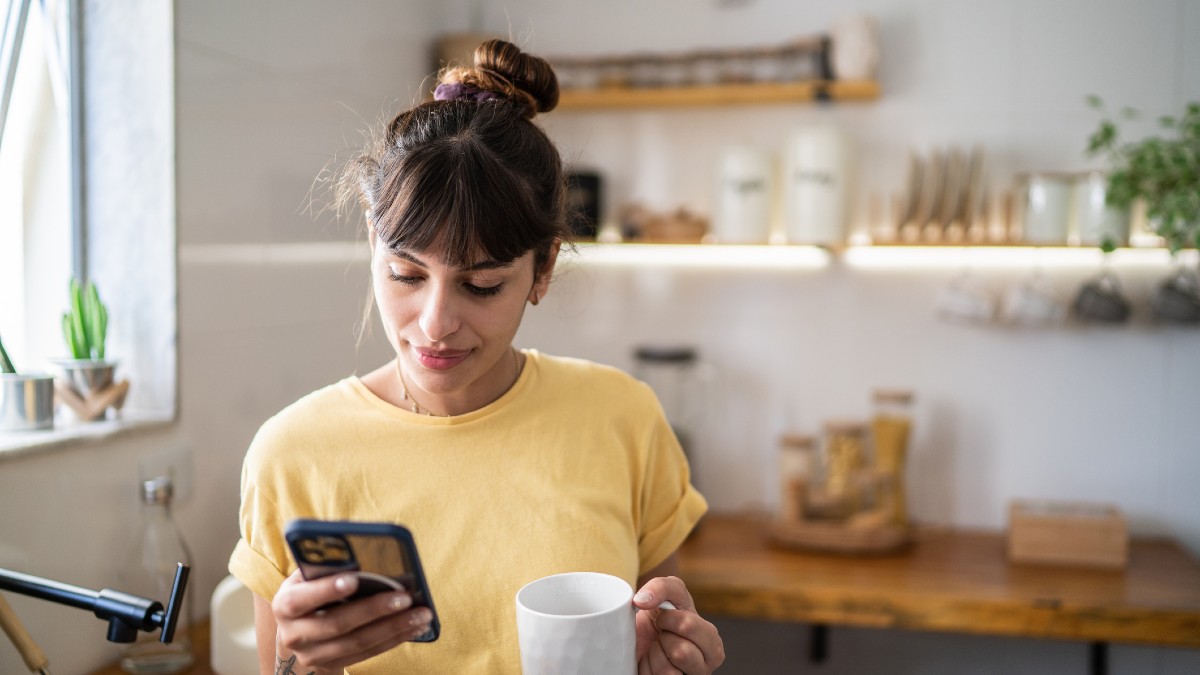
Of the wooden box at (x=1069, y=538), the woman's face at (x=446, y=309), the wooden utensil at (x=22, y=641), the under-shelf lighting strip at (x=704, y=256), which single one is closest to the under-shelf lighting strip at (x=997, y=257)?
the under-shelf lighting strip at (x=704, y=256)

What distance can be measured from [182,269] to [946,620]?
4.90ft

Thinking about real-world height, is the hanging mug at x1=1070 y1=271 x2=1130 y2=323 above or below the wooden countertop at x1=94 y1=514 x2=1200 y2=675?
above

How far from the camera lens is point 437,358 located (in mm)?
895

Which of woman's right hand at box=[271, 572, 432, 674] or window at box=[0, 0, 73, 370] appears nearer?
woman's right hand at box=[271, 572, 432, 674]

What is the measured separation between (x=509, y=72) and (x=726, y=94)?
1.34 m

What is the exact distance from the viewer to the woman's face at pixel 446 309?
0.86m

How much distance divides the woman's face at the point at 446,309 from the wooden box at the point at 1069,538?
1506 millimetres

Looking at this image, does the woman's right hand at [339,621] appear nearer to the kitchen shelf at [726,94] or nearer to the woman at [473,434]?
the woman at [473,434]

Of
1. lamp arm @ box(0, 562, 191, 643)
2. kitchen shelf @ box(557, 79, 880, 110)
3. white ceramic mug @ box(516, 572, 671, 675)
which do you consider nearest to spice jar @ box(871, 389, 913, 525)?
kitchen shelf @ box(557, 79, 880, 110)

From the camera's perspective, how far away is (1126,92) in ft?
7.11

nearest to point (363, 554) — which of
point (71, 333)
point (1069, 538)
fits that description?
point (71, 333)

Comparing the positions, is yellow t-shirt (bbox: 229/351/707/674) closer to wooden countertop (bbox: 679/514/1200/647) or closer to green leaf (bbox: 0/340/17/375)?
green leaf (bbox: 0/340/17/375)

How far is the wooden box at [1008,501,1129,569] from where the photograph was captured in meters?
1.96

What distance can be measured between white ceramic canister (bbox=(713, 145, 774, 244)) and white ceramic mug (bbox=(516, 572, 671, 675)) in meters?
1.62
